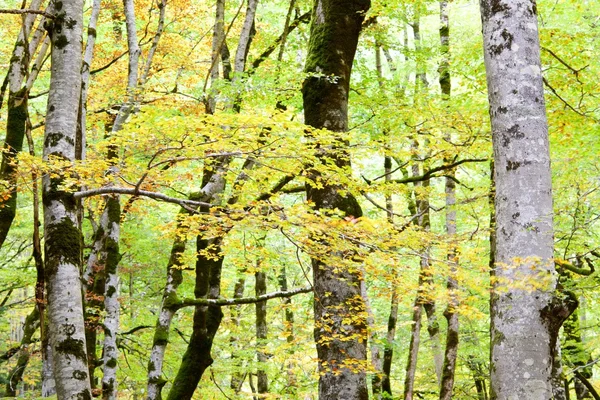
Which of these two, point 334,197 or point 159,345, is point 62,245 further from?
point 159,345

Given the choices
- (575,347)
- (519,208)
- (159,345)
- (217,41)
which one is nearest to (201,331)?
(159,345)

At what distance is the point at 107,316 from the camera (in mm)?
9312

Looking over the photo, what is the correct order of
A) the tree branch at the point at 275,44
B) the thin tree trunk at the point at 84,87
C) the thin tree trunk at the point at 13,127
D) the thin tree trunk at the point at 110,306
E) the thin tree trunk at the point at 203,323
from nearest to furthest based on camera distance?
the thin tree trunk at the point at 13,127
the thin tree trunk at the point at 84,87
the thin tree trunk at the point at 203,323
the thin tree trunk at the point at 110,306
the tree branch at the point at 275,44

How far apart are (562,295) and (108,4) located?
13559 millimetres

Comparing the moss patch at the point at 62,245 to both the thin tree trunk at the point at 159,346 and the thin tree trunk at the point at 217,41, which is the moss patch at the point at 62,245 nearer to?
the thin tree trunk at the point at 159,346

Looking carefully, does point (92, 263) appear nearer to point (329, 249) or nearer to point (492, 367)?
point (329, 249)

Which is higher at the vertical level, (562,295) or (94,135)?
(94,135)

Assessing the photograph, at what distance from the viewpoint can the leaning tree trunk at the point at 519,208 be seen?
3.27m

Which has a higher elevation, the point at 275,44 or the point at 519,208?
the point at 275,44

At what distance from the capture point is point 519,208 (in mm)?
3428

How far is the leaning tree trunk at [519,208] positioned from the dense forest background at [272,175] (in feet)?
0.61

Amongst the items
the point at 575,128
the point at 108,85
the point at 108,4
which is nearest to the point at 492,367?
the point at 575,128

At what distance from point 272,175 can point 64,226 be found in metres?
2.69

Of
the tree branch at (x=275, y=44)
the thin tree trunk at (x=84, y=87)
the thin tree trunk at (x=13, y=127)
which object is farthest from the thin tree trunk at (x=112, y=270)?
the tree branch at (x=275, y=44)
